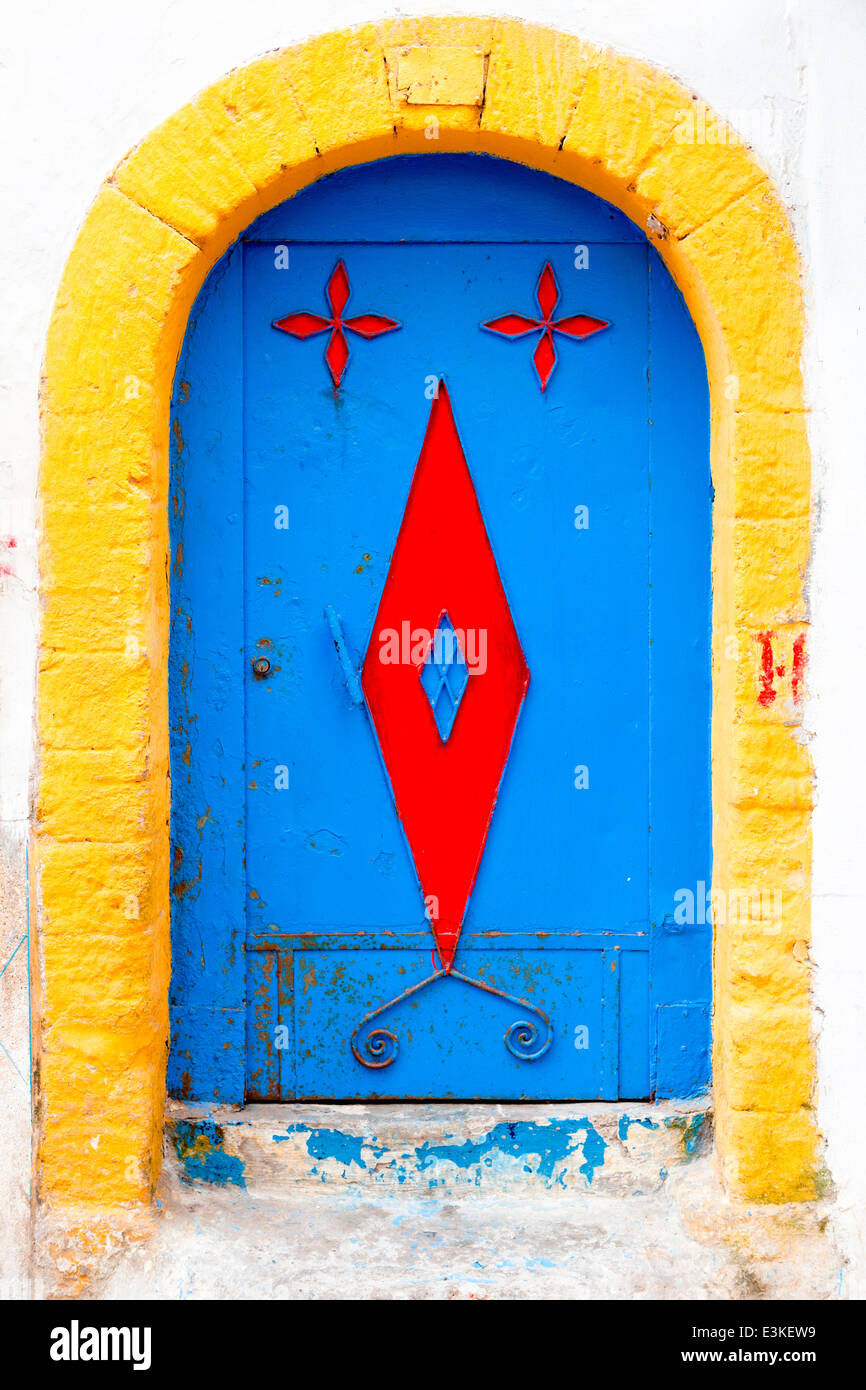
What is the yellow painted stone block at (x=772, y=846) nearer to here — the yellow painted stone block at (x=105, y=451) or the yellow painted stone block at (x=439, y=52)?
the yellow painted stone block at (x=105, y=451)

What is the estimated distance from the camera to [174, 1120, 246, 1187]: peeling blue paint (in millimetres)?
2969

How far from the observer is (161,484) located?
2855 mm

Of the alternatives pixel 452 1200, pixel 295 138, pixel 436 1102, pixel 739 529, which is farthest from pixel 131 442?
pixel 452 1200

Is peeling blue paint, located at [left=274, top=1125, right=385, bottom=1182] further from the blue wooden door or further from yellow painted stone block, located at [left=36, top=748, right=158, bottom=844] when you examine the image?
yellow painted stone block, located at [left=36, top=748, right=158, bottom=844]

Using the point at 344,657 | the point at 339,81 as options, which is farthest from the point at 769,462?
the point at 339,81

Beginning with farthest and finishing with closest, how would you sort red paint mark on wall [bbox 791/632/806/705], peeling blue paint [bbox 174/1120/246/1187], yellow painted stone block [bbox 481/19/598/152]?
peeling blue paint [bbox 174/1120/246/1187], red paint mark on wall [bbox 791/632/806/705], yellow painted stone block [bbox 481/19/598/152]

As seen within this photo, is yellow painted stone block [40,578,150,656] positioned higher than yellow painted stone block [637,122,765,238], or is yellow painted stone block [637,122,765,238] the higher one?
yellow painted stone block [637,122,765,238]

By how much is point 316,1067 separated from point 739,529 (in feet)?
5.59

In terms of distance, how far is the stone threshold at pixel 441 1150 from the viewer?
2975 mm

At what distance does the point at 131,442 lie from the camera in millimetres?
2742

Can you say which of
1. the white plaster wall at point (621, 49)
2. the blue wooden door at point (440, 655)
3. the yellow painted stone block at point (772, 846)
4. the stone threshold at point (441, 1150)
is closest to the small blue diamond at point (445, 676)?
the blue wooden door at point (440, 655)

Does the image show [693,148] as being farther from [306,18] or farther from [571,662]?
[571,662]

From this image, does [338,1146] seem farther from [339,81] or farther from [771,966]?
[339,81]

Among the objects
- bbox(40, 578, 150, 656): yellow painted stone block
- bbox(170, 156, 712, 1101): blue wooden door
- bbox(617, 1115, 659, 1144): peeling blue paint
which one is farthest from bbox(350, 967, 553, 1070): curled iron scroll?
bbox(40, 578, 150, 656): yellow painted stone block
